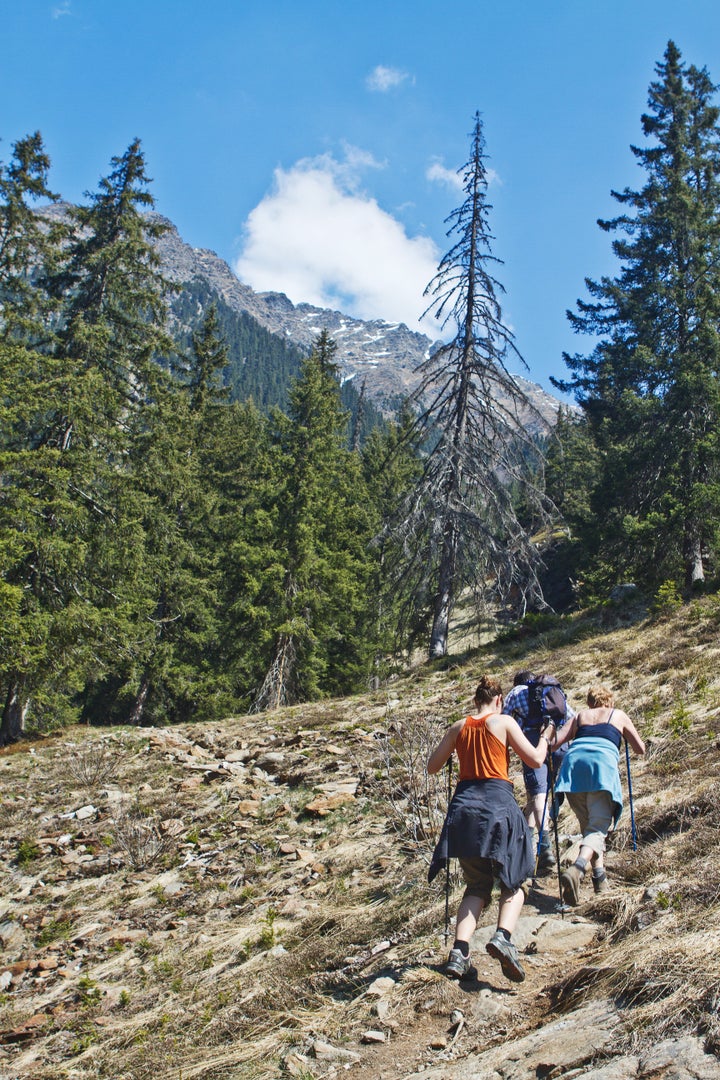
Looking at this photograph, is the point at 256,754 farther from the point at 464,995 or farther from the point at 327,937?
the point at 464,995

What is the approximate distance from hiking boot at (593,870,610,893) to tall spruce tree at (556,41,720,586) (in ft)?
37.5

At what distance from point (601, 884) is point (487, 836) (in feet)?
4.56

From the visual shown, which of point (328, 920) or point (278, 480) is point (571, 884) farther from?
point (278, 480)

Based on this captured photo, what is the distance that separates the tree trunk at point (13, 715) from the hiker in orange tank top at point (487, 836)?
13.9m

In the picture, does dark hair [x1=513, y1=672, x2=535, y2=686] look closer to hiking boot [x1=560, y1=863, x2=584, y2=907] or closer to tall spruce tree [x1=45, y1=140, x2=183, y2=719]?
hiking boot [x1=560, y1=863, x2=584, y2=907]

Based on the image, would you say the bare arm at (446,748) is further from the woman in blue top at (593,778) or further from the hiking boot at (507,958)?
the woman in blue top at (593,778)

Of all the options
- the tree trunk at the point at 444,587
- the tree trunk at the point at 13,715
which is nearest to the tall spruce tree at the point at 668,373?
the tree trunk at the point at 444,587

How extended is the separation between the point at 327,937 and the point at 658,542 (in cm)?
1349

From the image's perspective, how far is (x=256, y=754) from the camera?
11.1 metres

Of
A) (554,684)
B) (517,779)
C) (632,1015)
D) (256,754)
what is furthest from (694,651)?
(632,1015)

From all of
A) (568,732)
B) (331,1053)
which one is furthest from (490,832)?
(568,732)

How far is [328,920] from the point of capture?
19.0 feet

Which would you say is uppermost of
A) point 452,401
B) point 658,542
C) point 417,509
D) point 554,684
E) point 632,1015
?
point 452,401

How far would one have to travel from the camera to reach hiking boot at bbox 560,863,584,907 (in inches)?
198
